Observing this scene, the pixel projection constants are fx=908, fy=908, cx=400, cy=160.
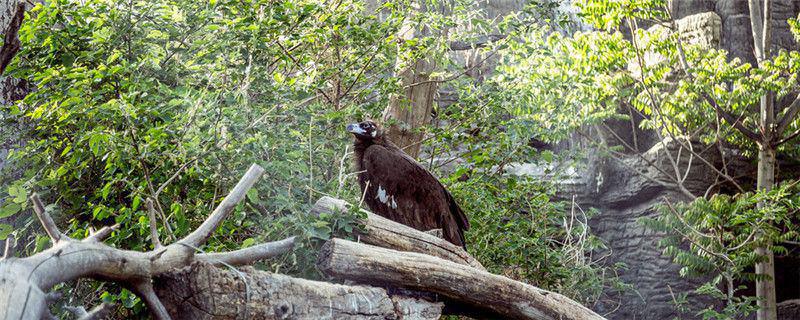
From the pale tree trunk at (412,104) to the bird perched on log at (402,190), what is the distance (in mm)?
772

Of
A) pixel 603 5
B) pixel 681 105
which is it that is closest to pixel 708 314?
pixel 681 105

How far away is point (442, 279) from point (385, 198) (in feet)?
7.26

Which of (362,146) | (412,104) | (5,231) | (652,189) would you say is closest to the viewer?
(5,231)

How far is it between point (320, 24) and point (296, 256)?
230 cm

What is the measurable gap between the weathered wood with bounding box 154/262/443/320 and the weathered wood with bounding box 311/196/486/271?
52 centimetres

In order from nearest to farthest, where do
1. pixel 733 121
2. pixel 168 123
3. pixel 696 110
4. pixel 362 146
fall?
pixel 168 123
pixel 362 146
pixel 696 110
pixel 733 121

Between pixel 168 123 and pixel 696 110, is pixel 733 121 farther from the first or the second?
pixel 168 123

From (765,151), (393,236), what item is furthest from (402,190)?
(765,151)

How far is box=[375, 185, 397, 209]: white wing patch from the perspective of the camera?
239 inches

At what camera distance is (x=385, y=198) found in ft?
20.0

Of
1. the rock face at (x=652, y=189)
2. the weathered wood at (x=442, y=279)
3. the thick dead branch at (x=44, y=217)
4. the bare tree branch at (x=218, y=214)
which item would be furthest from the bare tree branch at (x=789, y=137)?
the thick dead branch at (x=44, y=217)

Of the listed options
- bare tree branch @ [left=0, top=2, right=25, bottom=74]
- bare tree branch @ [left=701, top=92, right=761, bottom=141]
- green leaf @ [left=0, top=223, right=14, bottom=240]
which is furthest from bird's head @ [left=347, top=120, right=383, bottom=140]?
bare tree branch @ [left=701, top=92, right=761, bottom=141]

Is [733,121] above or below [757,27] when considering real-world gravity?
below

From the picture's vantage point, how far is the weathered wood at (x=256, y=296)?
2980 millimetres
